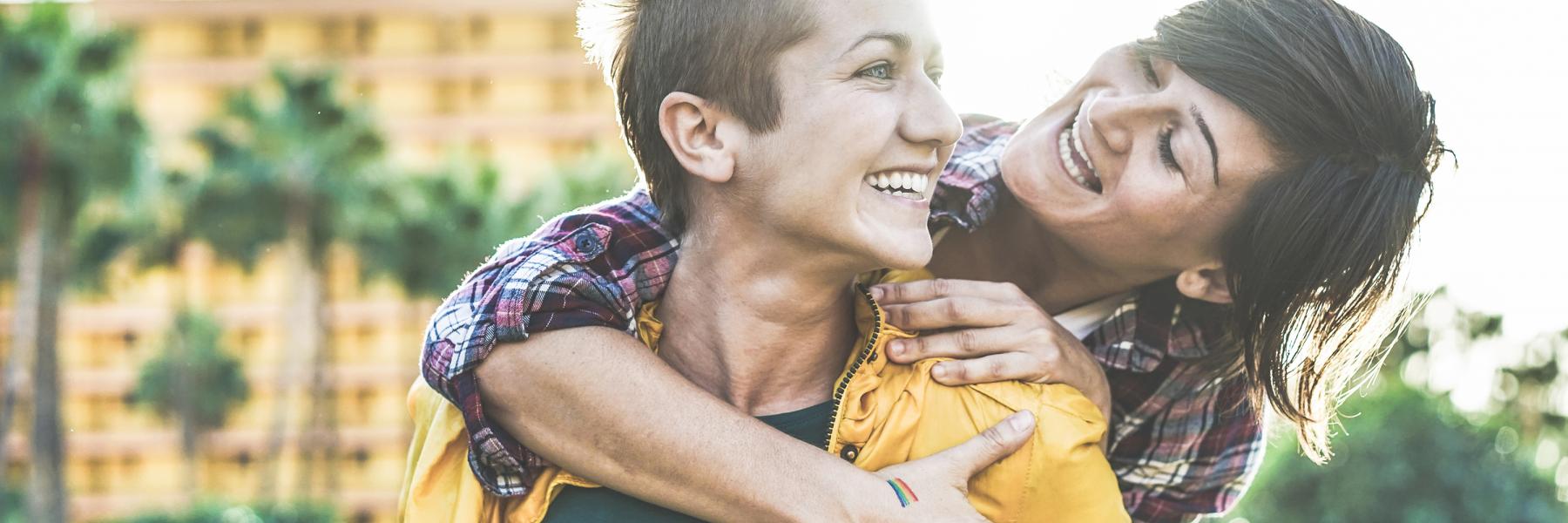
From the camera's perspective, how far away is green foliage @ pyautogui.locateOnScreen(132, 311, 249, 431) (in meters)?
39.2

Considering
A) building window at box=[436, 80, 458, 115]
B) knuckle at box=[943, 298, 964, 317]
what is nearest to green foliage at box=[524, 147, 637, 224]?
building window at box=[436, 80, 458, 115]

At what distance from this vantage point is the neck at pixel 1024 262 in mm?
3133

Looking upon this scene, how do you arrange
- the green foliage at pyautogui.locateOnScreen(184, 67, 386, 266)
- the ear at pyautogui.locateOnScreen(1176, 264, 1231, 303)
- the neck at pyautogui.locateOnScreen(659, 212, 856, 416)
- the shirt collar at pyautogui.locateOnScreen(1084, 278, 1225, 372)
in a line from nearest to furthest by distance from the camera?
1. the neck at pyautogui.locateOnScreen(659, 212, 856, 416)
2. the ear at pyautogui.locateOnScreen(1176, 264, 1231, 303)
3. the shirt collar at pyautogui.locateOnScreen(1084, 278, 1225, 372)
4. the green foliage at pyautogui.locateOnScreen(184, 67, 386, 266)

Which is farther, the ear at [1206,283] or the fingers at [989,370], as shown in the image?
the ear at [1206,283]

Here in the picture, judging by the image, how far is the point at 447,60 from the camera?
45.9 meters

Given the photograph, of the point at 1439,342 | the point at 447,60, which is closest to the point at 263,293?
the point at 447,60

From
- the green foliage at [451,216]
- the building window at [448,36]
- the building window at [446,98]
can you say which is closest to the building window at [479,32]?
the building window at [448,36]

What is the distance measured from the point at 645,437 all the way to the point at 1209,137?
49.9 inches

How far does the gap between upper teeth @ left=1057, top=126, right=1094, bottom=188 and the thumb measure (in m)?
0.70

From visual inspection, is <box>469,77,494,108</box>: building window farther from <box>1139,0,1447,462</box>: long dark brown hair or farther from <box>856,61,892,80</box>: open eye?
<box>856,61,892,80</box>: open eye

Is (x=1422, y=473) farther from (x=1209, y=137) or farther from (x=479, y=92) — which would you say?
(x=479, y=92)

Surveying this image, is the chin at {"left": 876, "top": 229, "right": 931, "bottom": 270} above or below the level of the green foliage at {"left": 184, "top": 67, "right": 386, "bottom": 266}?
above

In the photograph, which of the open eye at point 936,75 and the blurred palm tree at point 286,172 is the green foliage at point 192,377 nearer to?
the blurred palm tree at point 286,172

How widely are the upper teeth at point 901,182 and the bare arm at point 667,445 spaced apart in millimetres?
425
